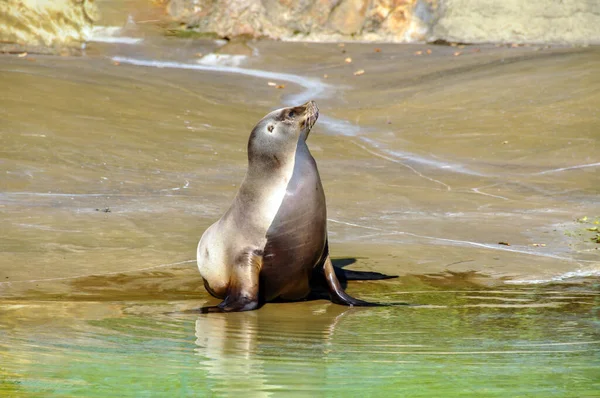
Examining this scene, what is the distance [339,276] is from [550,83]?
1121 cm

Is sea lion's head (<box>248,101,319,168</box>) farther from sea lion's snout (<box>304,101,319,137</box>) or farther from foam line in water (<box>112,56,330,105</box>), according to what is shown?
foam line in water (<box>112,56,330,105</box>)

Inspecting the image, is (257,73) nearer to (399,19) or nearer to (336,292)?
(399,19)

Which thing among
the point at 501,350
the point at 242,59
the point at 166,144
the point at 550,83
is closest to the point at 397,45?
the point at 242,59

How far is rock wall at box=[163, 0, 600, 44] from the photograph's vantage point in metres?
24.0

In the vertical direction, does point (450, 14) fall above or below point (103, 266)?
above

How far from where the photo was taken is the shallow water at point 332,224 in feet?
15.4

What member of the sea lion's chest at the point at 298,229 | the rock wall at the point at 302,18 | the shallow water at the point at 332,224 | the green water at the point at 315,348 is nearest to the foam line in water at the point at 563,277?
the shallow water at the point at 332,224

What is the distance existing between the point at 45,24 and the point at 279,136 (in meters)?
18.9

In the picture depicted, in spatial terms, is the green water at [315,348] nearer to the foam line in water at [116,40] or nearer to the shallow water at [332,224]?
the shallow water at [332,224]

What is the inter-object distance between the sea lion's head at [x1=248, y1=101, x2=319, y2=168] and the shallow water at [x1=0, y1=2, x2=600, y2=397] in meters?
0.95

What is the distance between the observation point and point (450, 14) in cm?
2497

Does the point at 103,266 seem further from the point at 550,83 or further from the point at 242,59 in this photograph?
the point at 242,59

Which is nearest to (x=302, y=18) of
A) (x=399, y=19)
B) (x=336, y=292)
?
(x=399, y=19)

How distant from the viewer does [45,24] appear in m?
24.7
